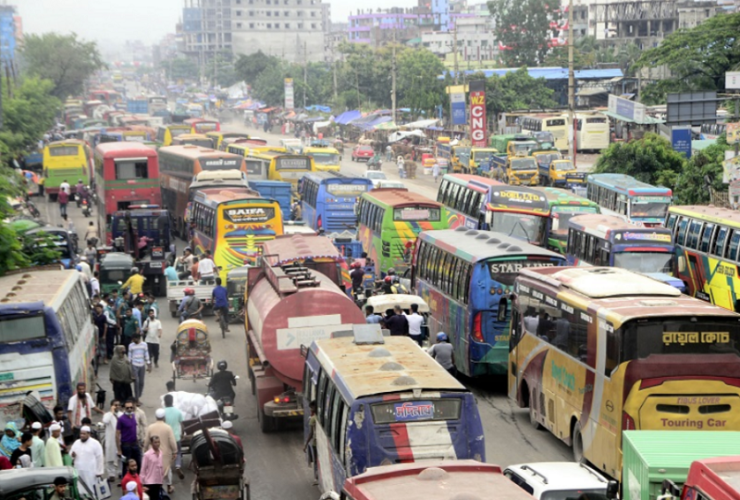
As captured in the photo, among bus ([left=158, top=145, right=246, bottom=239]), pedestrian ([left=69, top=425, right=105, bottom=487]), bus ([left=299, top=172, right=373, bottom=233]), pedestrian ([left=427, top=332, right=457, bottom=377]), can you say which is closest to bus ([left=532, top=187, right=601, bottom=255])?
bus ([left=299, top=172, right=373, bottom=233])

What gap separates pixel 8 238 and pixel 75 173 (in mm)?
34951

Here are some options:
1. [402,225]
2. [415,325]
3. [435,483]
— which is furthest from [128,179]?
[435,483]

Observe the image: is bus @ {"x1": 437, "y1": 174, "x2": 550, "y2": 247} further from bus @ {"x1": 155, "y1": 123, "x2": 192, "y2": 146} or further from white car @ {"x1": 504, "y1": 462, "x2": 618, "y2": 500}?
bus @ {"x1": 155, "y1": 123, "x2": 192, "y2": 146}

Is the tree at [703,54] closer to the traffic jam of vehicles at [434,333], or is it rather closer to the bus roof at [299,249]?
the traffic jam of vehicles at [434,333]

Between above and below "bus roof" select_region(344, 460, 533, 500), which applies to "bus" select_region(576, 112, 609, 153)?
below

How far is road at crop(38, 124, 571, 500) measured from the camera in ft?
54.3

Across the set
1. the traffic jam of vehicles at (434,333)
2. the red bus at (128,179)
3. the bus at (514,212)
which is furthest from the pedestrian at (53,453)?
the red bus at (128,179)

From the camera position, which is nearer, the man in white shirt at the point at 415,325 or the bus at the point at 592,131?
the man in white shirt at the point at 415,325

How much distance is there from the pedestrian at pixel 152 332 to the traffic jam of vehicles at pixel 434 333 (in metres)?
0.91

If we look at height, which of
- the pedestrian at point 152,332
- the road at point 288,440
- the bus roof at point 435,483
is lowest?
the road at point 288,440

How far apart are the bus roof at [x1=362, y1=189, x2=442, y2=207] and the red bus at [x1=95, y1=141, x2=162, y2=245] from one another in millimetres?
10213

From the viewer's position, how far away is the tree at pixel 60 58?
417 feet

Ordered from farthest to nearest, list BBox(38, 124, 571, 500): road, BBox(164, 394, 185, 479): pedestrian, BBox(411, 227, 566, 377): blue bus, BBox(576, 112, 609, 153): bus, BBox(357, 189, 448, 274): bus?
BBox(576, 112, 609, 153): bus < BBox(357, 189, 448, 274): bus < BBox(411, 227, 566, 377): blue bus < BBox(38, 124, 571, 500): road < BBox(164, 394, 185, 479): pedestrian

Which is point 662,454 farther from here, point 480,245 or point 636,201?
point 636,201
